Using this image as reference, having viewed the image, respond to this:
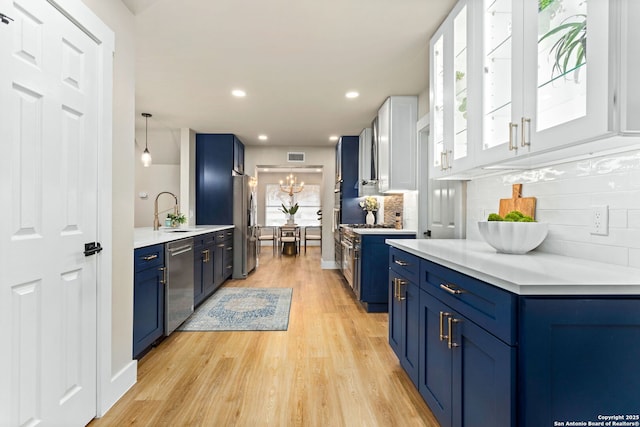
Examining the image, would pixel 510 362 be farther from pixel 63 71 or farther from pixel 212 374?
pixel 63 71

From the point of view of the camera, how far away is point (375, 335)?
3.13m

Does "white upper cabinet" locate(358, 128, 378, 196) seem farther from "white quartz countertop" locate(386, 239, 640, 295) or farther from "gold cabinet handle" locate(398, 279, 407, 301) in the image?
"white quartz countertop" locate(386, 239, 640, 295)

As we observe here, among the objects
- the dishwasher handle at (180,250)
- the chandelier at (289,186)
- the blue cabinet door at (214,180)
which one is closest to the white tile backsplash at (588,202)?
the dishwasher handle at (180,250)

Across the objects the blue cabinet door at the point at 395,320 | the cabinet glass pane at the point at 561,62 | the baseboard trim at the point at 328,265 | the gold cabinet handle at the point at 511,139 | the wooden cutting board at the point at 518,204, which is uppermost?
the cabinet glass pane at the point at 561,62

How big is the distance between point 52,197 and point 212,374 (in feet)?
5.02

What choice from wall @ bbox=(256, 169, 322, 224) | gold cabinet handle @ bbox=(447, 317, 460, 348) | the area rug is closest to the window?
wall @ bbox=(256, 169, 322, 224)

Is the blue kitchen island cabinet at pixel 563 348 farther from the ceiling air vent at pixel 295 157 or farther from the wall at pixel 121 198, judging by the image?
the ceiling air vent at pixel 295 157

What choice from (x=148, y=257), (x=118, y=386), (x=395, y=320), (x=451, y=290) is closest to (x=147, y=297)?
(x=148, y=257)

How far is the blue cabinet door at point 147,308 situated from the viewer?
241cm

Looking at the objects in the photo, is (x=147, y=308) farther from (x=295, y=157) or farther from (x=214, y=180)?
(x=295, y=157)

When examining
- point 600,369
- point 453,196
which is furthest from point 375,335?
point 600,369

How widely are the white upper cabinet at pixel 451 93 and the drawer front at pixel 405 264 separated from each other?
655 millimetres

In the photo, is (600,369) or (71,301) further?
(71,301)

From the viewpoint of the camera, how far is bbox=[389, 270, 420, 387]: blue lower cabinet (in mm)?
1981
